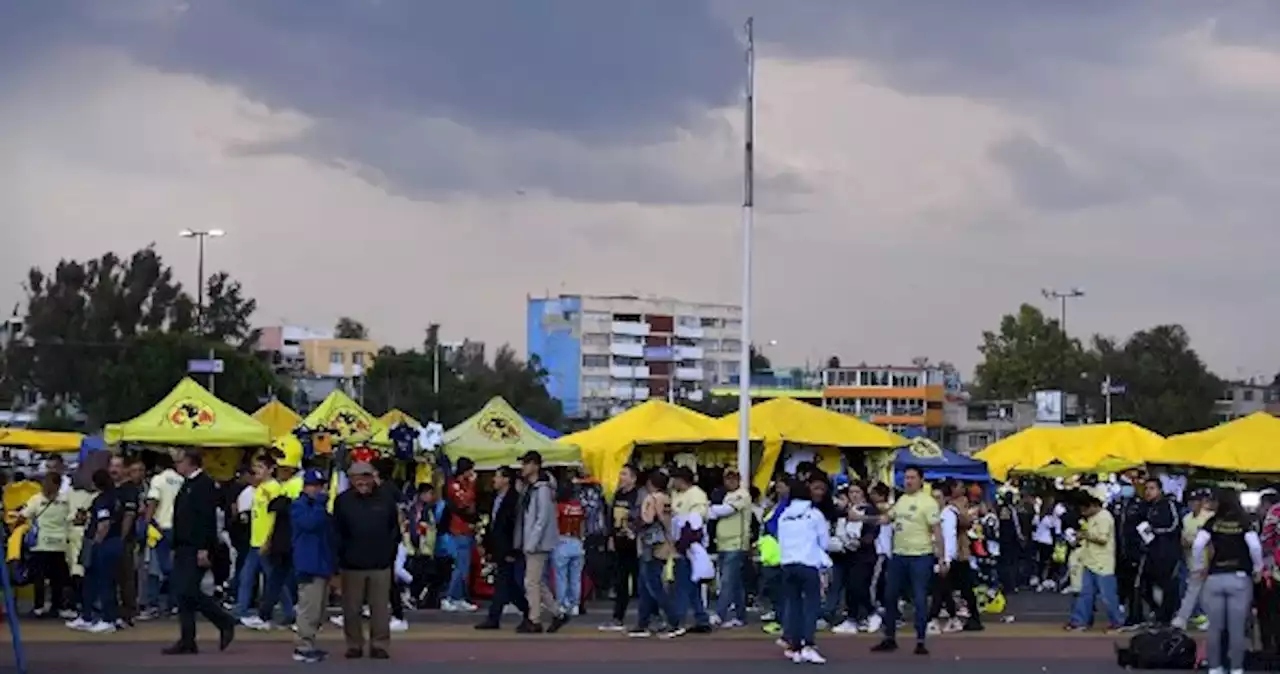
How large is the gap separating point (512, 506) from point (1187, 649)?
7.11 m

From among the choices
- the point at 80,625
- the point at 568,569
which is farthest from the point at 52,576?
the point at 568,569

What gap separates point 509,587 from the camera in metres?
19.8

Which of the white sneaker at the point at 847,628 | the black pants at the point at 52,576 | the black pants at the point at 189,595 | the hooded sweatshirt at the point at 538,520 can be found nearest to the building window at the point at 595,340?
the black pants at the point at 52,576

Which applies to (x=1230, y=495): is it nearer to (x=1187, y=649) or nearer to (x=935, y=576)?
(x=1187, y=649)

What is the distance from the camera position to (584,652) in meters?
17.8

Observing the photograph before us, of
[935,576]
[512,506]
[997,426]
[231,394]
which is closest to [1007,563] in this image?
[935,576]

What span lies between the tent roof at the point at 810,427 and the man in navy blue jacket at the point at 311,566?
13.2 meters

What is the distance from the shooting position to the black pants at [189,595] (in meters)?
16.5

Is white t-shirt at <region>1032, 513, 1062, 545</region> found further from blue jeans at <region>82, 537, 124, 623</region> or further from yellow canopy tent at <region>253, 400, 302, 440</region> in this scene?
blue jeans at <region>82, 537, 124, 623</region>

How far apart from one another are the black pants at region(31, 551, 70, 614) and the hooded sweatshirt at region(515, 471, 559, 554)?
5.38m

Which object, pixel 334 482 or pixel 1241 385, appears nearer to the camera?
pixel 334 482

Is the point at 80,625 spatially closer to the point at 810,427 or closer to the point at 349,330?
the point at 810,427

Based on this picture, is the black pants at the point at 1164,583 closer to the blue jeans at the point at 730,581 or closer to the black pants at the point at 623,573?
the blue jeans at the point at 730,581

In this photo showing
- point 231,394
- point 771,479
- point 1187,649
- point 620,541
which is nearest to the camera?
point 1187,649
